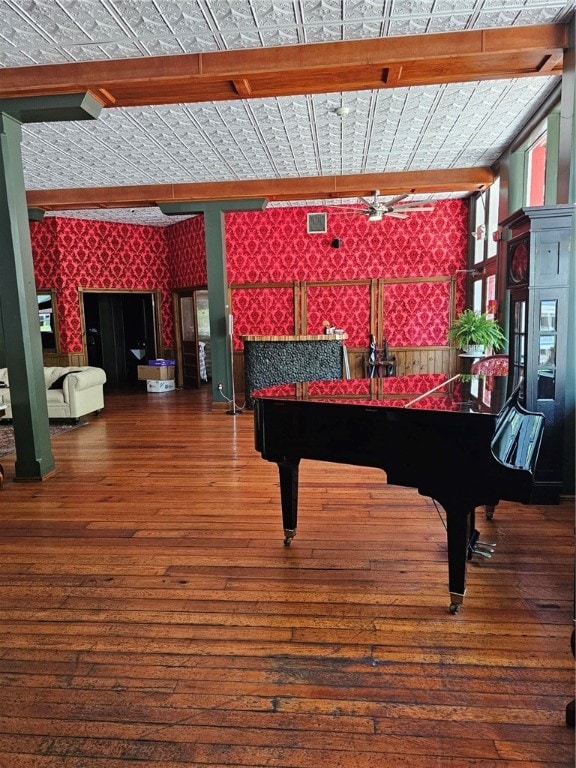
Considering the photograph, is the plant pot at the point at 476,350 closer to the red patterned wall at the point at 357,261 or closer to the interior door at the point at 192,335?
the red patterned wall at the point at 357,261

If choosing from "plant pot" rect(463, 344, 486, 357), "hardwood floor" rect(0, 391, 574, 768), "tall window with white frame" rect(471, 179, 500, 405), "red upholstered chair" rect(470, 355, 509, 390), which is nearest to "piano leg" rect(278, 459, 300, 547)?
"hardwood floor" rect(0, 391, 574, 768)

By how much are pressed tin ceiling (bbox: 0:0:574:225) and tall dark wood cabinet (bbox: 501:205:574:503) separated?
1.34 metres

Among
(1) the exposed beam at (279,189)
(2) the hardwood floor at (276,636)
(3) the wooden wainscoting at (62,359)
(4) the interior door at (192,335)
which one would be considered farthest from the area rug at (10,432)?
(4) the interior door at (192,335)

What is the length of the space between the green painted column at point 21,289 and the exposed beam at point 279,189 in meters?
3.10

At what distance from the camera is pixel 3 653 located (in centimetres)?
223

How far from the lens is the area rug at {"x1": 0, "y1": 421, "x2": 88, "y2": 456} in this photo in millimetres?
5844

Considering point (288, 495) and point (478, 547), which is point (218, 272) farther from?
point (478, 547)

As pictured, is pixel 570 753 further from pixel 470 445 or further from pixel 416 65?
pixel 416 65

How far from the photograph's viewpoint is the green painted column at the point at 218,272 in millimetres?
7723

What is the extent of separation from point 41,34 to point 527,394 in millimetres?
4195

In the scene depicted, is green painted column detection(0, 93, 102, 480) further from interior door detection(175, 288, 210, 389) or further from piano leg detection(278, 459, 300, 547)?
interior door detection(175, 288, 210, 389)

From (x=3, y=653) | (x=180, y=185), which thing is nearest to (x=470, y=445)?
(x=3, y=653)

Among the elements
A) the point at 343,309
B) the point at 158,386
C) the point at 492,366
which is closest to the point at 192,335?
the point at 158,386

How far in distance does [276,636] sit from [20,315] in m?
3.56
